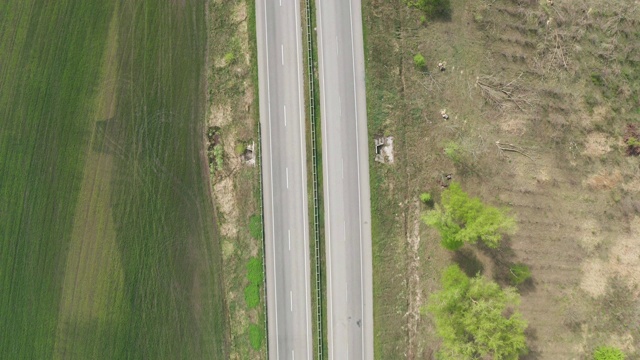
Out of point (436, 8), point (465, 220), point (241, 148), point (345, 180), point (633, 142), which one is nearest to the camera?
point (465, 220)

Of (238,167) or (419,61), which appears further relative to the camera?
(238,167)

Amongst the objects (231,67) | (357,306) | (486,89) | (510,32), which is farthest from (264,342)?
(510,32)

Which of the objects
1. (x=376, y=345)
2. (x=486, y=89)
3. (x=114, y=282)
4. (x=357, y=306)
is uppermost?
(x=486, y=89)

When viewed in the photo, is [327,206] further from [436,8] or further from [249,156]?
[436,8]

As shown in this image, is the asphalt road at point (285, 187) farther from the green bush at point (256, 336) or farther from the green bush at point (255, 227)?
the green bush at point (256, 336)

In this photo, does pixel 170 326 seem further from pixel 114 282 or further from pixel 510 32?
pixel 510 32

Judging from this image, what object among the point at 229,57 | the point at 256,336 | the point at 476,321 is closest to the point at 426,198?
the point at 476,321
